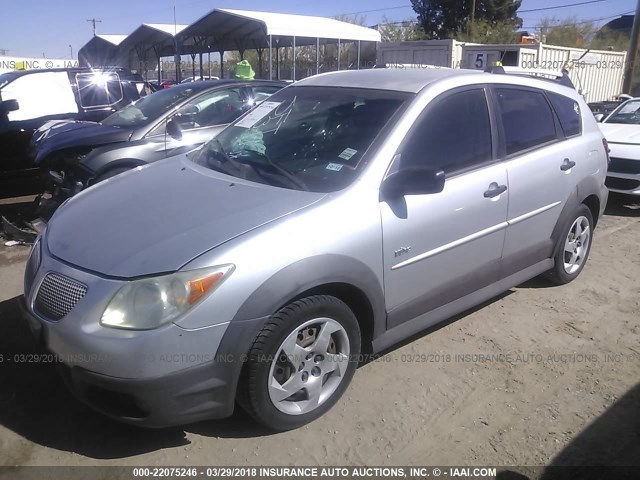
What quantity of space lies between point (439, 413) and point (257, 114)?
7.45 ft

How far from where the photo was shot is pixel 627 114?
28.1 ft

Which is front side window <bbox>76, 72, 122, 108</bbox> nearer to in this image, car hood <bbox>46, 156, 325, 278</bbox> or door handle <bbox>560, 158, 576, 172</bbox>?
car hood <bbox>46, 156, 325, 278</bbox>

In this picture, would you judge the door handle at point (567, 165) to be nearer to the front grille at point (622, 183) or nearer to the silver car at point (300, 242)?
the silver car at point (300, 242)

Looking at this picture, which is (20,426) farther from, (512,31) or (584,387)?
(512,31)

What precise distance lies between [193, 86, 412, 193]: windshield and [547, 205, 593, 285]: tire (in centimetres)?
198

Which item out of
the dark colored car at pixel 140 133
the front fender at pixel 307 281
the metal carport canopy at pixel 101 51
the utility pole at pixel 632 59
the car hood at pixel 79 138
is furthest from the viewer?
the metal carport canopy at pixel 101 51

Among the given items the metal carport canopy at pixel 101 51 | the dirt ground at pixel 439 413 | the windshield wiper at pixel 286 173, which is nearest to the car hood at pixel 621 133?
the dirt ground at pixel 439 413

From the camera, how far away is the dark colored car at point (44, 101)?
736 cm

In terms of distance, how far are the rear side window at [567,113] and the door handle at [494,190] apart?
3.76 ft

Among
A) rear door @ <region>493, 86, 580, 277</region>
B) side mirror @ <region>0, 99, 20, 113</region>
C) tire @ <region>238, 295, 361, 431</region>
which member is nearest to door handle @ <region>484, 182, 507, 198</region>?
A: rear door @ <region>493, 86, 580, 277</region>

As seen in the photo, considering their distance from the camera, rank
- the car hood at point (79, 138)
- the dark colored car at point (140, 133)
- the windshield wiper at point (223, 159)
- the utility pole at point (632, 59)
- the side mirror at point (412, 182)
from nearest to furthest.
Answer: the side mirror at point (412, 182), the windshield wiper at point (223, 159), the dark colored car at point (140, 133), the car hood at point (79, 138), the utility pole at point (632, 59)

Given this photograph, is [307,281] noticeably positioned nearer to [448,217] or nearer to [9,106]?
[448,217]

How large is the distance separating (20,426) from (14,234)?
3.37m

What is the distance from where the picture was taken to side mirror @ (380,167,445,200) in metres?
2.82
